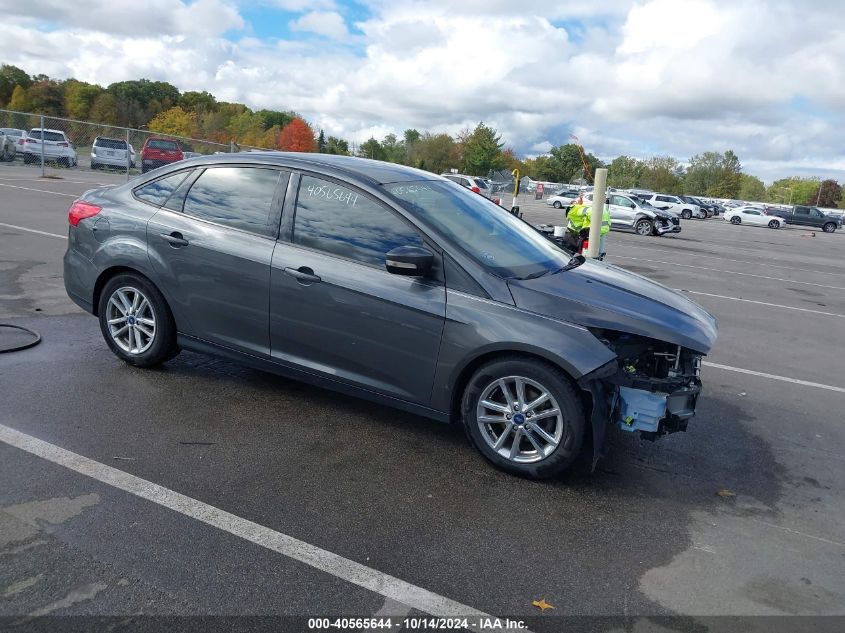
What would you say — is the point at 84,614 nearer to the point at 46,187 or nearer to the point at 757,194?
the point at 46,187

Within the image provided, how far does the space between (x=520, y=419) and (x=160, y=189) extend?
3215mm

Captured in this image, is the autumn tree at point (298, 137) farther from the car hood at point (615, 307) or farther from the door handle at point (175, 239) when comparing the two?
the car hood at point (615, 307)

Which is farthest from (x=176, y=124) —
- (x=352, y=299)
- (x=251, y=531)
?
(x=251, y=531)

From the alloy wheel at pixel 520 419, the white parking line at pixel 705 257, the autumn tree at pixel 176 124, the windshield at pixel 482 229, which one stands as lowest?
the alloy wheel at pixel 520 419

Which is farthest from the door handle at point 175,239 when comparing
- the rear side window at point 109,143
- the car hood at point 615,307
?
the rear side window at point 109,143

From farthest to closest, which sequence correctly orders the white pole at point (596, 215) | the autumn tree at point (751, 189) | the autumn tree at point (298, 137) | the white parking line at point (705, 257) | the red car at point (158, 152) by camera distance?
the autumn tree at point (751, 189) → the autumn tree at point (298, 137) → the red car at point (158, 152) → the white parking line at point (705, 257) → the white pole at point (596, 215)

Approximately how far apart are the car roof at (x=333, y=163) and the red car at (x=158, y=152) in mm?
24801

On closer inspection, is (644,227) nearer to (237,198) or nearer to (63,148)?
(63,148)

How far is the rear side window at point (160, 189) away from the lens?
5.20m

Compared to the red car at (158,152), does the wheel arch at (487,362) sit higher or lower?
lower

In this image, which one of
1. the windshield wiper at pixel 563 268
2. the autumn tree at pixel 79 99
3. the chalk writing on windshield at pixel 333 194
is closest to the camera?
the windshield wiper at pixel 563 268

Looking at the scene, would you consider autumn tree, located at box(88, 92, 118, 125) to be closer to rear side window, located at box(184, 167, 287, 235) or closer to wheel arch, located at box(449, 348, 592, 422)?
rear side window, located at box(184, 167, 287, 235)

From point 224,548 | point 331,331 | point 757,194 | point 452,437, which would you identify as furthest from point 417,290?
point 757,194

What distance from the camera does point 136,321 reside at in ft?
17.2
